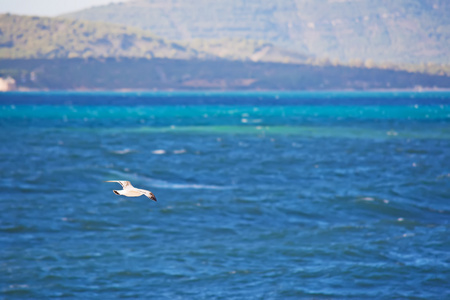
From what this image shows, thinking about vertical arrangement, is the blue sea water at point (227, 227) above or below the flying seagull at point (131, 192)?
below

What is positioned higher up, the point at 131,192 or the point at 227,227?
the point at 131,192

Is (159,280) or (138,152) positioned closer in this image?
(159,280)

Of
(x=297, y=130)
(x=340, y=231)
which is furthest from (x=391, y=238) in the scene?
(x=297, y=130)

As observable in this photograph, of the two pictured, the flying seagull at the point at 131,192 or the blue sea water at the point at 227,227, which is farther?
the blue sea water at the point at 227,227

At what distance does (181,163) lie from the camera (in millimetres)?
45469

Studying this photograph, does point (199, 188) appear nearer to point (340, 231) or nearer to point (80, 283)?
point (340, 231)

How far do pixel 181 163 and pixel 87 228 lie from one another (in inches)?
850

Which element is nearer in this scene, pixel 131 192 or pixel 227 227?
pixel 131 192

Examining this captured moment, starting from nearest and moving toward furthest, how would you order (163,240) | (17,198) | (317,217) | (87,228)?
(163,240) → (87,228) → (317,217) → (17,198)

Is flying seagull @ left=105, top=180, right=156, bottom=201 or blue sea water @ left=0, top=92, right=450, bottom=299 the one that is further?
blue sea water @ left=0, top=92, right=450, bottom=299

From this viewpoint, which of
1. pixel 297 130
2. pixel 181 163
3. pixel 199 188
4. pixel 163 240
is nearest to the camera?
pixel 163 240

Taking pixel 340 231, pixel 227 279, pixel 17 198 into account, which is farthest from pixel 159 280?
pixel 17 198

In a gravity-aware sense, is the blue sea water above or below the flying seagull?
below

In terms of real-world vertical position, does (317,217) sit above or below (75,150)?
above
